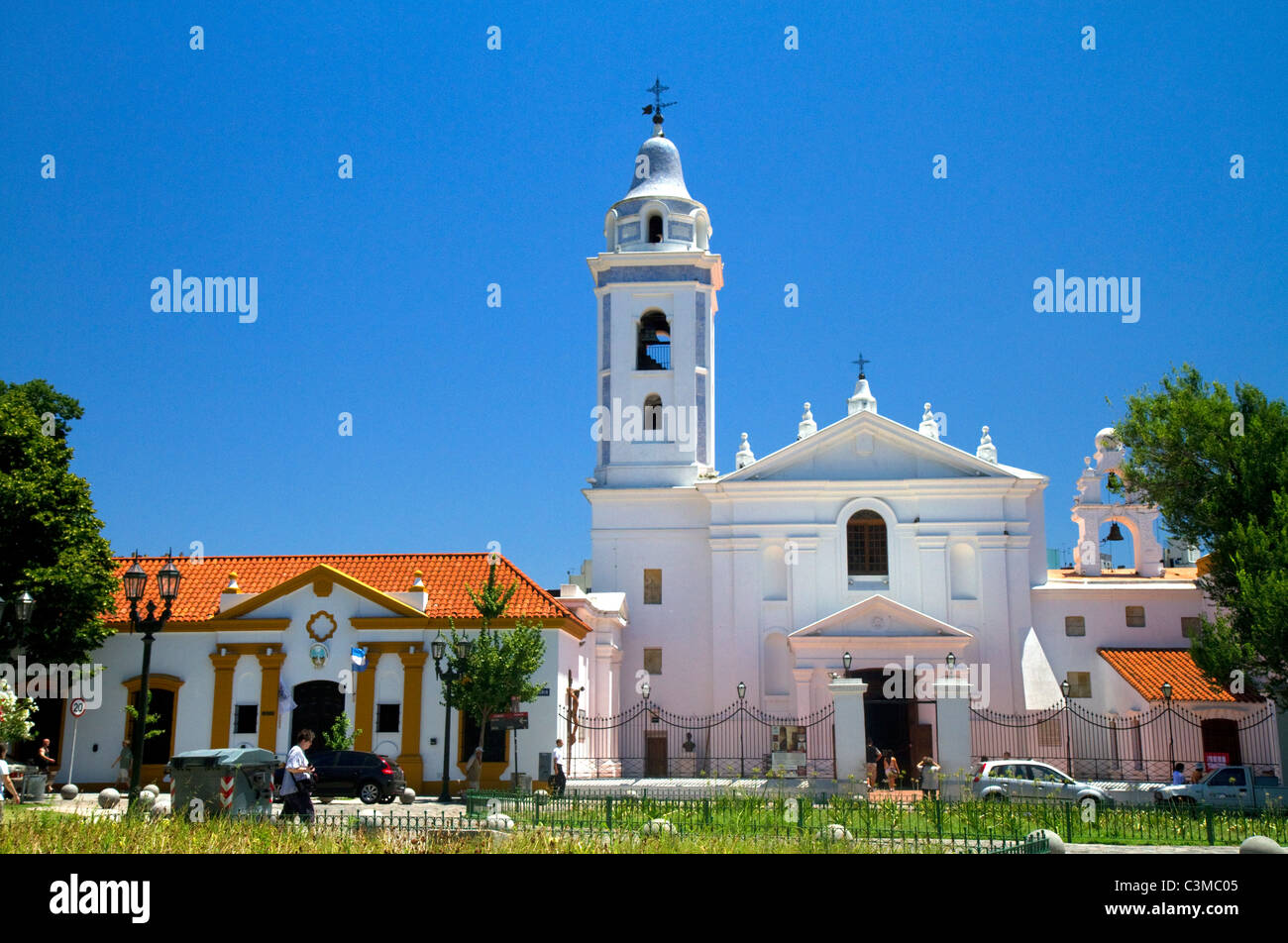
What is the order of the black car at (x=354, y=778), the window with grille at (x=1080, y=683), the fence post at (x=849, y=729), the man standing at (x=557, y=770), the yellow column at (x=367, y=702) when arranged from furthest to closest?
the window with grille at (x=1080, y=683), the yellow column at (x=367, y=702), the man standing at (x=557, y=770), the fence post at (x=849, y=729), the black car at (x=354, y=778)

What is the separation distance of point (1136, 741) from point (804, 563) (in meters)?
10.9

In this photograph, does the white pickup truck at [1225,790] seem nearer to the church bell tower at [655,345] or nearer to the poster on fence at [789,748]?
the poster on fence at [789,748]

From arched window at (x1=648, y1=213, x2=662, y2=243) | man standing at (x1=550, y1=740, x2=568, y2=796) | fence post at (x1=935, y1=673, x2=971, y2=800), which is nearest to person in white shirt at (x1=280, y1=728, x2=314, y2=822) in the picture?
man standing at (x1=550, y1=740, x2=568, y2=796)

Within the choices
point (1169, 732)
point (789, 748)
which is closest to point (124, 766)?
point (789, 748)

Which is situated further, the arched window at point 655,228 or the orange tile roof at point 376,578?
the arched window at point 655,228

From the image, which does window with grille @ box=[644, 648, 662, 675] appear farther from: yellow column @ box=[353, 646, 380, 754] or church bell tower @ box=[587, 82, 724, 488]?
yellow column @ box=[353, 646, 380, 754]

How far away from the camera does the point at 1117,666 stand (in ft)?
116

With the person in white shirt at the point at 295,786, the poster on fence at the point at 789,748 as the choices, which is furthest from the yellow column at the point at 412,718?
the person in white shirt at the point at 295,786

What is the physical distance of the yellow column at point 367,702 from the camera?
28984mm

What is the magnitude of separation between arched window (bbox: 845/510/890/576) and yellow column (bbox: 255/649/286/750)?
17.8 meters

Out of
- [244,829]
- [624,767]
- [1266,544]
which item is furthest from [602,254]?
[244,829]

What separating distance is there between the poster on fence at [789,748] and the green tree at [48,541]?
1743 centimetres

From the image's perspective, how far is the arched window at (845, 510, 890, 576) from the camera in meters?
37.7
